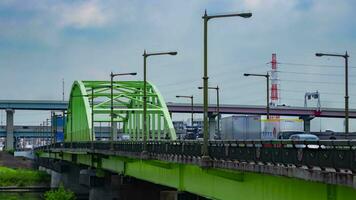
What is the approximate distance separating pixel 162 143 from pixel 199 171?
383 inches

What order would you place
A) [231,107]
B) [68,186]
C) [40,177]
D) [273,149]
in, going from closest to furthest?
[273,149] → [68,186] → [40,177] → [231,107]

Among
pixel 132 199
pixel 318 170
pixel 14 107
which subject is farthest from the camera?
pixel 14 107

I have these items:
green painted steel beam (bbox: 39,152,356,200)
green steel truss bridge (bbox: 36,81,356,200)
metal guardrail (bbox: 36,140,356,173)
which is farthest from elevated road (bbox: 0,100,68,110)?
metal guardrail (bbox: 36,140,356,173)

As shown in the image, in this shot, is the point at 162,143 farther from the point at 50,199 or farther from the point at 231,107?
the point at 231,107

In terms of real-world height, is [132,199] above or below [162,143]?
below

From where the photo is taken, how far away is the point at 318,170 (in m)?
21.5

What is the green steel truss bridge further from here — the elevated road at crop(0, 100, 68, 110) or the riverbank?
the elevated road at crop(0, 100, 68, 110)

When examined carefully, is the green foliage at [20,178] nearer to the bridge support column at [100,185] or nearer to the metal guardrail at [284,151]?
the bridge support column at [100,185]

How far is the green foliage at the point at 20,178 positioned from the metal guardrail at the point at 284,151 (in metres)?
85.8

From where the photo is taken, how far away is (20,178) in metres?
125

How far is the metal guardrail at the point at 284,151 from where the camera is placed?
2108 cm

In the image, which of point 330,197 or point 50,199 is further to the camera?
point 50,199

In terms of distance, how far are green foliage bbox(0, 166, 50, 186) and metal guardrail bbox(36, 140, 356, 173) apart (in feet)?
281

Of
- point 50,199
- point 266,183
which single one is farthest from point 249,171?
point 50,199
